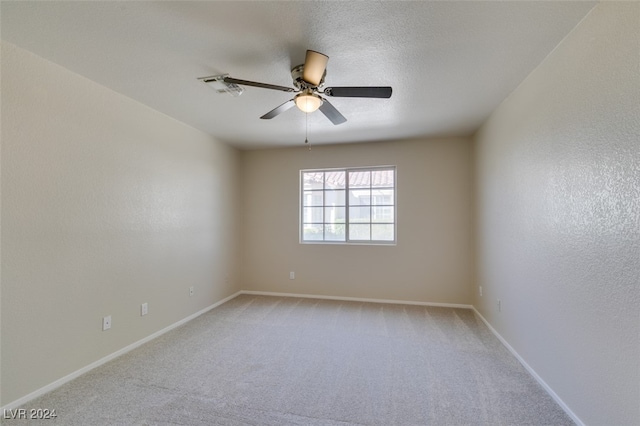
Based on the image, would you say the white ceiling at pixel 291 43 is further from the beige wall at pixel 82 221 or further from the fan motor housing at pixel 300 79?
the beige wall at pixel 82 221

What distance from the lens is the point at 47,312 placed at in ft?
6.58

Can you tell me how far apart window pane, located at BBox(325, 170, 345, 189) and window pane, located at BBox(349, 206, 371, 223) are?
441 millimetres

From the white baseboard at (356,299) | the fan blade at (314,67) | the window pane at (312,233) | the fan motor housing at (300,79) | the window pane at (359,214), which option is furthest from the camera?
the window pane at (312,233)

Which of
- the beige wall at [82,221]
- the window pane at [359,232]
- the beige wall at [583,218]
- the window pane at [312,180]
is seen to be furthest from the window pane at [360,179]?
the beige wall at [82,221]

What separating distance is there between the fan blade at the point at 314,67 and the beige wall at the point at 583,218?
1.52 meters

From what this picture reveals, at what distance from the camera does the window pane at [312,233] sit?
454 cm

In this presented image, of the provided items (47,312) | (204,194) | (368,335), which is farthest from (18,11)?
(368,335)

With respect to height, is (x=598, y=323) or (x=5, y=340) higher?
(x=598, y=323)

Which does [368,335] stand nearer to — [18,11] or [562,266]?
[562,266]

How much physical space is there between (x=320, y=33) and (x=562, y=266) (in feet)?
7.18

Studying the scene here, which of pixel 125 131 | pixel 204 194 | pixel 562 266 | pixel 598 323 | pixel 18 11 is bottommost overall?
pixel 598 323

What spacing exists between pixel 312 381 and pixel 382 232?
259 cm

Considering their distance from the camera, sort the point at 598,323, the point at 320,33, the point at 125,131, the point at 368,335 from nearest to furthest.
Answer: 1. the point at 598,323
2. the point at 320,33
3. the point at 125,131
4. the point at 368,335

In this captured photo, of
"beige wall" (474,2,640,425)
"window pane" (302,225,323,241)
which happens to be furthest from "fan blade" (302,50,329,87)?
"window pane" (302,225,323,241)
